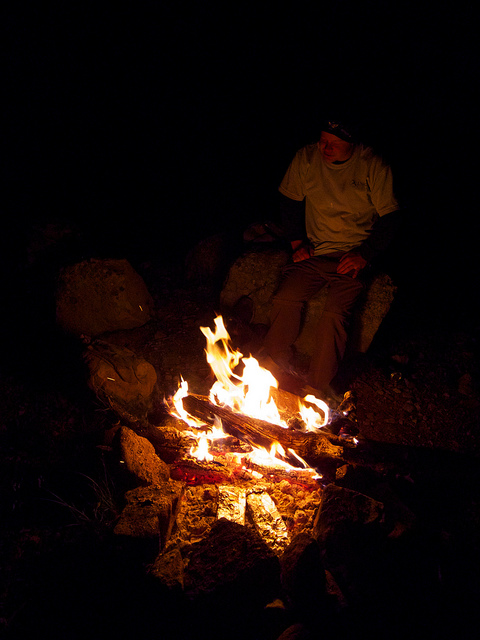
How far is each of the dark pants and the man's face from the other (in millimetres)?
1125

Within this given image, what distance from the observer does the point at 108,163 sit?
776 cm

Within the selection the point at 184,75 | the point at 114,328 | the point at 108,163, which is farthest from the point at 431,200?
the point at 108,163

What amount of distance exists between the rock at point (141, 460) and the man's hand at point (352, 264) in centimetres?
283

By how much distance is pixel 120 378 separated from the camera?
3436 mm

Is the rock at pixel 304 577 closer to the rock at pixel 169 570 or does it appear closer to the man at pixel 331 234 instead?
the rock at pixel 169 570

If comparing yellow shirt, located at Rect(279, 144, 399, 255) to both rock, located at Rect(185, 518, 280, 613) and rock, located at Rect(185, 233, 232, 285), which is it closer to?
→ rock, located at Rect(185, 233, 232, 285)

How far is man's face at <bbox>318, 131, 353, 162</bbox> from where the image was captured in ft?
12.3

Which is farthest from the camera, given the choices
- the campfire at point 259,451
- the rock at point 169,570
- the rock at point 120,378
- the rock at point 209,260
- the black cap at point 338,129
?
the rock at point 209,260

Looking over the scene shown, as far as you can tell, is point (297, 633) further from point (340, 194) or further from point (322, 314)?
point (340, 194)

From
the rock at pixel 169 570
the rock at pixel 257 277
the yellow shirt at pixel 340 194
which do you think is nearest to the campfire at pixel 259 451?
the rock at pixel 169 570

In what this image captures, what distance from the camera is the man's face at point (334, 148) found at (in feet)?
12.3

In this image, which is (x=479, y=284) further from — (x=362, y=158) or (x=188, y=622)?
(x=188, y=622)

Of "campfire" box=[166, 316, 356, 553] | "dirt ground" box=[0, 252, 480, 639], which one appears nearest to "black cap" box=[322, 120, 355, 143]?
"campfire" box=[166, 316, 356, 553]

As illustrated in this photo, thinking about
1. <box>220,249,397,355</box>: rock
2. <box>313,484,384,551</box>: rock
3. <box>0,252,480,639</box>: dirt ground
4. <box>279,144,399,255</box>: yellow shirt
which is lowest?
<box>0,252,480,639</box>: dirt ground
